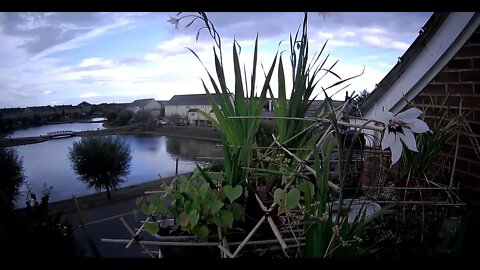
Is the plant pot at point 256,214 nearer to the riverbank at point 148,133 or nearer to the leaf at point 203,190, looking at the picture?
the leaf at point 203,190

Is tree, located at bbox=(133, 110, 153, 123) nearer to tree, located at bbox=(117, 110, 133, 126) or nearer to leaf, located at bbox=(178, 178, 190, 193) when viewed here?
tree, located at bbox=(117, 110, 133, 126)

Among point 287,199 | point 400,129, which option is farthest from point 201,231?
point 400,129

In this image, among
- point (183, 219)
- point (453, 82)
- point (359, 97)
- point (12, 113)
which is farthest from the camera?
Result: point (453, 82)

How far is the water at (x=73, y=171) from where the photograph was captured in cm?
118

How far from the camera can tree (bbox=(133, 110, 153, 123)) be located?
1.33m

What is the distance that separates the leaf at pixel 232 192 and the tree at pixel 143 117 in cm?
40

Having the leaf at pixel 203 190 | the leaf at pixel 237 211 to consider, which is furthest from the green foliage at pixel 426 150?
the leaf at pixel 203 190

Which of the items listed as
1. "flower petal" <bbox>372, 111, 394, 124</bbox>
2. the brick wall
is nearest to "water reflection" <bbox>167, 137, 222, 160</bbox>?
"flower petal" <bbox>372, 111, 394, 124</bbox>

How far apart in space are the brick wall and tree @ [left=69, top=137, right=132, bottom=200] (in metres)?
1.34

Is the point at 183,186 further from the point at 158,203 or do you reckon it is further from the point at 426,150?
the point at 426,150

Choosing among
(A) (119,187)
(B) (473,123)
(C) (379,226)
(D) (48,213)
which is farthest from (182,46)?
(B) (473,123)

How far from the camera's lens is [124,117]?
1.33m

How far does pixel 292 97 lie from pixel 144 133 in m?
0.54

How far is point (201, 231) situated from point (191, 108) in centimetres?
48
